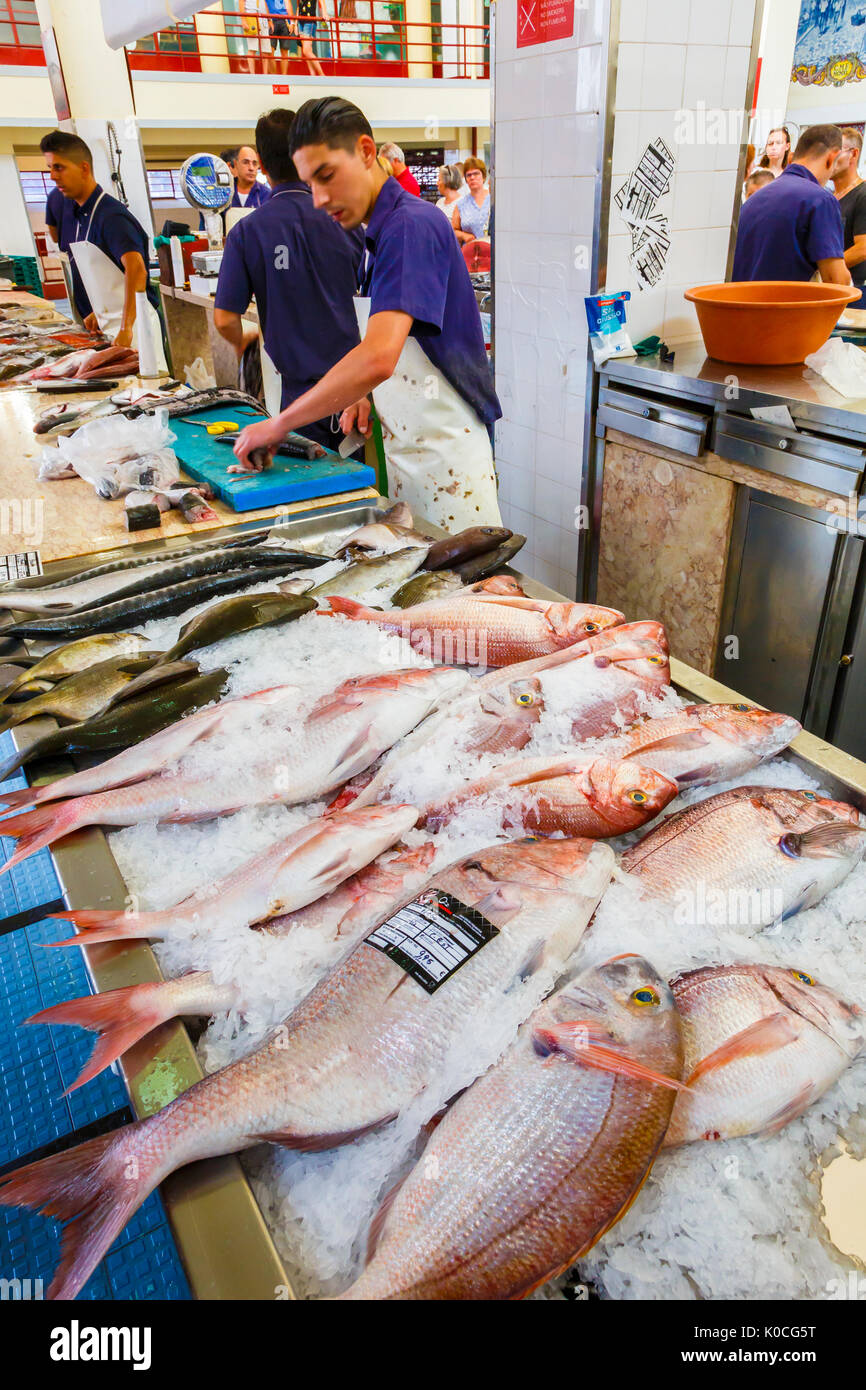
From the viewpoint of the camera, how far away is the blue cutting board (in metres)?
3.12

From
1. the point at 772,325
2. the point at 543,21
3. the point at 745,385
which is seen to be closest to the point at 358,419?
the point at 745,385

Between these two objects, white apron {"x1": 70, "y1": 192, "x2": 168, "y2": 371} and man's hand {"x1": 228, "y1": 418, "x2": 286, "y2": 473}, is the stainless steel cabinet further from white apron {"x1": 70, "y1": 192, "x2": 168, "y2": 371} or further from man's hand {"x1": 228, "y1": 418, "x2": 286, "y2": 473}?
white apron {"x1": 70, "y1": 192, "x2": 168, "y2": 371}

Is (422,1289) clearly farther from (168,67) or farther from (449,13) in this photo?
(449,13)

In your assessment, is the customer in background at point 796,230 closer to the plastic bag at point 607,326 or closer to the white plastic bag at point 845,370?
the plastic bag at point 607,326

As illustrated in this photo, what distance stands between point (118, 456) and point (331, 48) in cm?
2449

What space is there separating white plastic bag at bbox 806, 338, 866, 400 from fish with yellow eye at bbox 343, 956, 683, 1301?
3.00 meters

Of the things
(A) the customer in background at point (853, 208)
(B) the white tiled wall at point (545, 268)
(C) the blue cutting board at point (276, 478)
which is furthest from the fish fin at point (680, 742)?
(A) the customer in background at point (853, 208)

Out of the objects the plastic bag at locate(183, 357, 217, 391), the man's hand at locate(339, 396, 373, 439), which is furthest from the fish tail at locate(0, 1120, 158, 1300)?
the plastic bag at locate(183, 357, 217, 391)

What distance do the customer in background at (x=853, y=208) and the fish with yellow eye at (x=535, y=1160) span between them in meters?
6.92

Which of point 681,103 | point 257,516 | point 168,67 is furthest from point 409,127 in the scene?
point 257,516

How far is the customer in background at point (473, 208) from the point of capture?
37.6 ft

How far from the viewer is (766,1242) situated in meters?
0.97

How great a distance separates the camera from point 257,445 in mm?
3191
